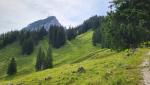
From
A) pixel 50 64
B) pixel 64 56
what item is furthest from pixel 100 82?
pixel 64 56

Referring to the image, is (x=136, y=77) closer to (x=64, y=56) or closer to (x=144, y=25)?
(x=144, y=25)

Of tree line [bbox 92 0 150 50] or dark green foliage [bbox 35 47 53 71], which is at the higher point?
tree line [bbox 92 0 150 50]

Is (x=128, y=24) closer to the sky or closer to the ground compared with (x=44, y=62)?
closer to the sky

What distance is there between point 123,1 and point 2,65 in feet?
500

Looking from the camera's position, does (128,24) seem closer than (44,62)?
Yes

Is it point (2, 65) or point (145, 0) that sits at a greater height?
point (145, 0)

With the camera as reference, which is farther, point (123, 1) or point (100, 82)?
point (123, 1)

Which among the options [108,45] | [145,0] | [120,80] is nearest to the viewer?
[120,80]

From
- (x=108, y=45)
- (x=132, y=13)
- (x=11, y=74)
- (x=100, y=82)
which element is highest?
(x=132, y=13)

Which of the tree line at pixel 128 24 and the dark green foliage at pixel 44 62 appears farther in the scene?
the dark green foliage at pixel 44 62

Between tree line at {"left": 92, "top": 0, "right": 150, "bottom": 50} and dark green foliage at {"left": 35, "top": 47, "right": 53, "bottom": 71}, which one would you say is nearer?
tree line at {"left": 92, "top": 0, "right": 150, "bottom": 50}

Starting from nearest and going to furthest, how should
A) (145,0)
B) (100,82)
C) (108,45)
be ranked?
(100,82)
(145,0)
(108,45)

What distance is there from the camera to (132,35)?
38469 millimetres

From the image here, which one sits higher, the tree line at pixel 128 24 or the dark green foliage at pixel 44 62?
the tree line at pixel 128 24
